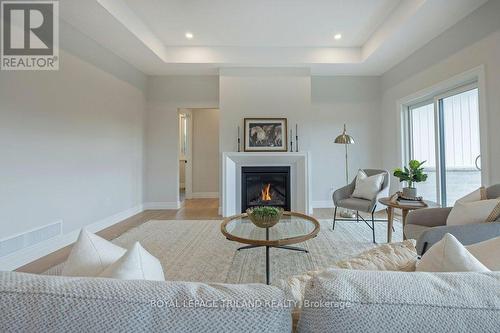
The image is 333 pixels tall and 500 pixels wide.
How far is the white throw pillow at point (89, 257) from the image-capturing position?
0.69m

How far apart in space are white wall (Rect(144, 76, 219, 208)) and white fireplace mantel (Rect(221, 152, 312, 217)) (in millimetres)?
1306

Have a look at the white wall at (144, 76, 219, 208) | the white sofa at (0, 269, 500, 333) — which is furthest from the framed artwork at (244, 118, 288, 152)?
the white sofa at (0, 269, 500, 333)

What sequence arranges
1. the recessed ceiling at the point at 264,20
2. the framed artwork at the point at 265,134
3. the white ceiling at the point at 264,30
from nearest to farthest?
1. the white ceiling at the point at 264,30
2. the recessed ceiling at the point at 264,20
3. the framed artwork at the point at 265,134

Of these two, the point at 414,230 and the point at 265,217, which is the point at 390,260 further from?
the point at 414,230

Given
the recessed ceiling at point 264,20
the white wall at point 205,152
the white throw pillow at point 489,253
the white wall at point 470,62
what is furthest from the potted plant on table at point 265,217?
the white wall at point 205,152

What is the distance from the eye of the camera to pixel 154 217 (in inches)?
157

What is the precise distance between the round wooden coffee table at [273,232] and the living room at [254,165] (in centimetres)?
3

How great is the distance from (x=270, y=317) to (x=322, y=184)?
4.47 metres

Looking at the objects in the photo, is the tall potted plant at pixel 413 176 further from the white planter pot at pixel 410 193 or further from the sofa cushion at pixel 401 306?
the sofa cushion at pixel 401 306

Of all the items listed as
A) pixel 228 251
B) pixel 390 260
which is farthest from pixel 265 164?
pixel 390 260

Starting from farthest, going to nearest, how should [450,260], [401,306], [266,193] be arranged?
[266,193]
[450,260]
[401,306]

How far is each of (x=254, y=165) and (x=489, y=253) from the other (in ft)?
11.6

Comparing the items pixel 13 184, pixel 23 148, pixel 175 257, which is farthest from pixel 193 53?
pixel 175 257

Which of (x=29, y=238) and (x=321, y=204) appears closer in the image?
(x=29, y=238)
